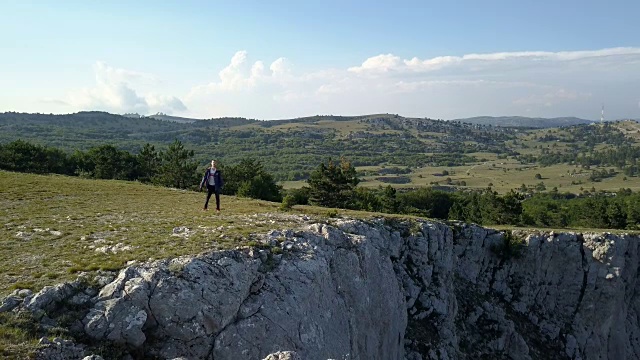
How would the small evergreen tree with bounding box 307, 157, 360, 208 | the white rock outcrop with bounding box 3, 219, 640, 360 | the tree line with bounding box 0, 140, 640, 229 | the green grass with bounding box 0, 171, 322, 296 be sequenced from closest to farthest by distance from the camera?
the white rock outcrop with bounding box 3, 219, 640, 360 < the green grass with bounding box 0, 171, 322, 296 < the small evergreen tree with bounding box 307, 157, 360, 208 < the tree line with bounding box 0, 140, 640, 229

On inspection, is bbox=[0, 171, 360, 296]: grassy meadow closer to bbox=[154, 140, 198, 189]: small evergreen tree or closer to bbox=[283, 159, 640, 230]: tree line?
bbox=[283, 159, 640, 230]: tree line

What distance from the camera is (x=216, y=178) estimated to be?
2714 cm

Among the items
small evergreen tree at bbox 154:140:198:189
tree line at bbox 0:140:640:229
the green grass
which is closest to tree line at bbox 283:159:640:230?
tree line at bbox 0:140:640:229

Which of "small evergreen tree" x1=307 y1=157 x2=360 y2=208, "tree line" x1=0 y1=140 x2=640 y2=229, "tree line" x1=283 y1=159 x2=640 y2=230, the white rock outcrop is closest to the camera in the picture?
the white rock outcrop

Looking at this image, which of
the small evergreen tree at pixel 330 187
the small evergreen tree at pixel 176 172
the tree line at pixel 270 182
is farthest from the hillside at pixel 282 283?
the small evergreen tree at pixel 176 172

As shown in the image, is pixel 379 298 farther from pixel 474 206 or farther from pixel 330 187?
pixel 474 206

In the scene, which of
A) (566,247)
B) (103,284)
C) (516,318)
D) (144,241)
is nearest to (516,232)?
(566,247)

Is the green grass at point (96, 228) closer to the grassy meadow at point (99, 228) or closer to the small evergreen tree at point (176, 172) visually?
the grassy meadow at point (99, 228)

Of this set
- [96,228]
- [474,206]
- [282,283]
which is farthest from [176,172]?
[474,206]

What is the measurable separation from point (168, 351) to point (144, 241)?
667 cm

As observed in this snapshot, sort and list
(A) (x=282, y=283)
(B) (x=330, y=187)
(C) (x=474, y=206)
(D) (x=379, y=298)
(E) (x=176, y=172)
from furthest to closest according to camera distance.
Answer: (C) (x=474, y=206), (E) (x=176, y=172), (B) (x=330, y=187), (D) (x=379, y=298), (A) (x=282, y=283)

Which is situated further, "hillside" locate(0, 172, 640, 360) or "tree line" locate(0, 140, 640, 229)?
"tree line" locate(0, 140, 640, 229)

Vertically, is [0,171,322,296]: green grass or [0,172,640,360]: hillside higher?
[0,171,322,296]: green grass

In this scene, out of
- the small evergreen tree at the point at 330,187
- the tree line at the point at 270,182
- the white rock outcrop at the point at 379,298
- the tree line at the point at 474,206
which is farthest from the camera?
the tree line at the point at 474,206
